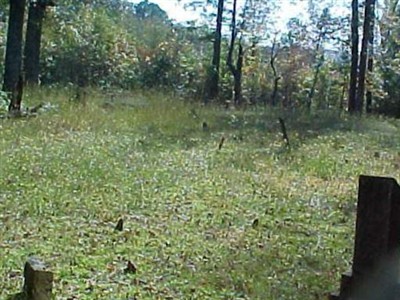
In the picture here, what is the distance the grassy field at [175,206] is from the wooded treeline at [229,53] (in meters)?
7.37

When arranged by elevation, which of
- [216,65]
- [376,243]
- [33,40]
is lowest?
[376,243]

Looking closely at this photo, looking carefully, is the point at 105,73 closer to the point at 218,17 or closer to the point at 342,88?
the point at 218,17

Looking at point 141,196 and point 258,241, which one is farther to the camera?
point 141,196

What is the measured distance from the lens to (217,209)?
6.53m

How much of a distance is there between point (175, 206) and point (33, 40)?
11683mm

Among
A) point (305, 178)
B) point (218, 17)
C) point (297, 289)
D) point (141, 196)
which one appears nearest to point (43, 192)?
point (141, 196)

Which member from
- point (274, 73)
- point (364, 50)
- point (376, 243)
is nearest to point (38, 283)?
point (376, 243)

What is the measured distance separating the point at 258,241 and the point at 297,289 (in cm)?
113

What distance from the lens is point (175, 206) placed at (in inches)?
257

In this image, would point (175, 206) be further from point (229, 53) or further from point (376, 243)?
point (229, 53)

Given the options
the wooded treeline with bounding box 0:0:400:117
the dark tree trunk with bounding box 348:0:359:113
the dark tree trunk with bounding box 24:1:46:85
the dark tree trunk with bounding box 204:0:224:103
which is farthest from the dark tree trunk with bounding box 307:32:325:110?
the dark tree trunk with bounding box 24:1:46:85

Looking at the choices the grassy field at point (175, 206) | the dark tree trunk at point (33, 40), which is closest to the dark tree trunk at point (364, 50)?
the grassy field at point (175, 206)

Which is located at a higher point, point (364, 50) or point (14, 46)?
point (364, 50)

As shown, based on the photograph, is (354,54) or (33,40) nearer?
(33,40)
